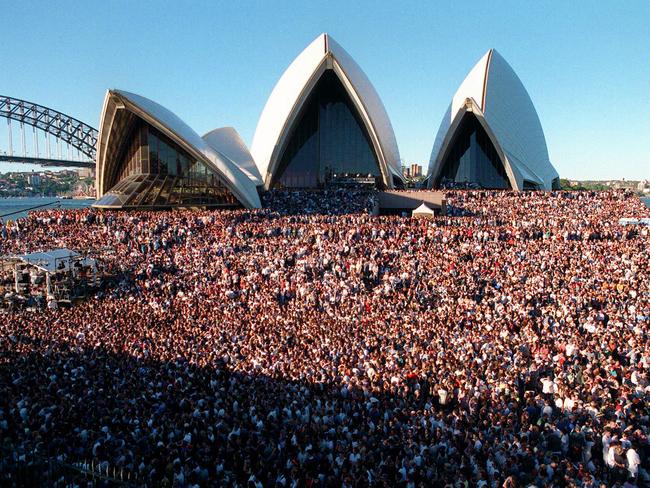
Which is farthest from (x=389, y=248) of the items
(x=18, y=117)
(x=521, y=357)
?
(x=18, y=117)

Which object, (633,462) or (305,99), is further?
(305,99)

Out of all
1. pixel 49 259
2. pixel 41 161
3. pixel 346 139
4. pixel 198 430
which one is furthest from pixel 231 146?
pixel 41 161

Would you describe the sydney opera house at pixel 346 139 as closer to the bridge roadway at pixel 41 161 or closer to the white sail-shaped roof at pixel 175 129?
the white sail-shaped roof at pixel 175 129

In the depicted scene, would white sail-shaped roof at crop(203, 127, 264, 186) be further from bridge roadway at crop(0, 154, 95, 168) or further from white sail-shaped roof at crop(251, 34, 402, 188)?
bridge roadway at crop(0, 154, 95, 168)

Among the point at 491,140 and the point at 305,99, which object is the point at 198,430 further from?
the point at 491,140

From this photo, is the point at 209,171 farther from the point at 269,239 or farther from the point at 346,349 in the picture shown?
the point at 346,349
